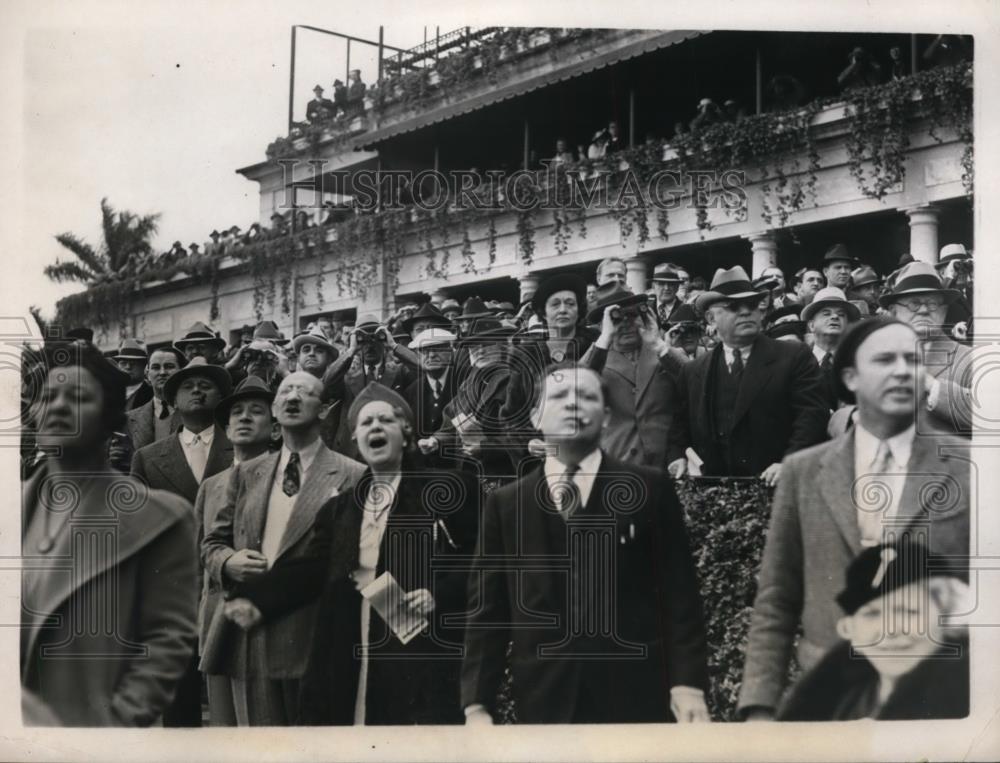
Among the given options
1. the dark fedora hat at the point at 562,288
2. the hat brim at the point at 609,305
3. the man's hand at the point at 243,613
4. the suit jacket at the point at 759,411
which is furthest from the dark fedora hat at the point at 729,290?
the man's hand at the point at 243,613

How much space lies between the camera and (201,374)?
24.5 feet

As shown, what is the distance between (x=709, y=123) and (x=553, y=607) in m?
2.80

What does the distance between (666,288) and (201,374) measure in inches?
102

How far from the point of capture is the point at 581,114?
7875 millimetres

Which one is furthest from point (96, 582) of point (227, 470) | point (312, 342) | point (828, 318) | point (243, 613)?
point (828, 318)

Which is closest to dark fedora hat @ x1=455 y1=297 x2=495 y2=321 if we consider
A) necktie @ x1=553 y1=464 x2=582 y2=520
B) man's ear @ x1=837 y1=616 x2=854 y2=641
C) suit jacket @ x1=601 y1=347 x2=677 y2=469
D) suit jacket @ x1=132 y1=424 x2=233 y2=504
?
suit jacket @ x1=601 y1=347 x2=677 y2=469

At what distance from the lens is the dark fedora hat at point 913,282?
7.28m

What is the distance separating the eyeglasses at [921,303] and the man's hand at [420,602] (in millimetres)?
2934

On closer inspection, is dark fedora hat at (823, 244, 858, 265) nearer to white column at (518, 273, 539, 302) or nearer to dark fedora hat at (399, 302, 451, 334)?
white column at (518, 273, 539, 302)

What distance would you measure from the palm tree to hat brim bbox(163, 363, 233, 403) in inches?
25.6

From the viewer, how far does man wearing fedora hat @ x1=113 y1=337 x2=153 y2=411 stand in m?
7.38

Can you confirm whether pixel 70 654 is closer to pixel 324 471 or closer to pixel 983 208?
pixel 324 471

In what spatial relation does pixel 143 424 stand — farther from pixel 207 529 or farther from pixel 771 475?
pixel 771 475

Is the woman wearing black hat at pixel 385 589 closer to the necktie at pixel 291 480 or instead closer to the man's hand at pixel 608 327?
the necktie at pixel 291 480
